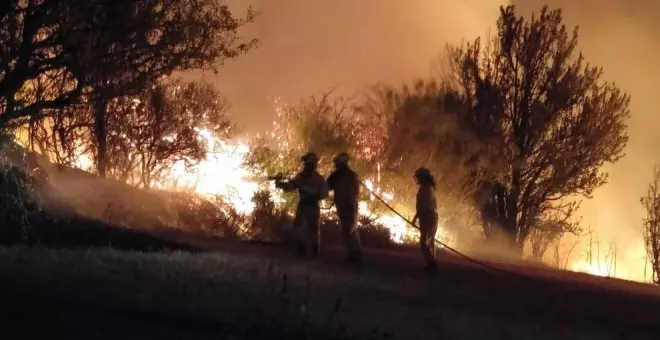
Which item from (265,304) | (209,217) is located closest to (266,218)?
(209,217)

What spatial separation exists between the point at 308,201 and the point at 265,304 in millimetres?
7820

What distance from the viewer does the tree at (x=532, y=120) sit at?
3391cm

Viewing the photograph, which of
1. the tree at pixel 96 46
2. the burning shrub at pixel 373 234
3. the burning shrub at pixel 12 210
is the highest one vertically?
the tree at pixel 96 46

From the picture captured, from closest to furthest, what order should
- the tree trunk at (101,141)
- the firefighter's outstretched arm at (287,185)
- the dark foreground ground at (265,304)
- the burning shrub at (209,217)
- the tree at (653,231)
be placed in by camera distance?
the dark foreground ground at (265,304), the firefighter's outstretched arm at (287,185), the burning shrub at (209,217), the tree trunk at (101,141), the tree at (653,231)

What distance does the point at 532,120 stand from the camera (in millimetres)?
34594

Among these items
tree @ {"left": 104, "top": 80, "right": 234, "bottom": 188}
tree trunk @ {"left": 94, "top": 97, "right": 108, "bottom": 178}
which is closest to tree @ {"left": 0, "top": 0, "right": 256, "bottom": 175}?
tree trunk @ {"left": 94, "top": 97, "right": 108, "bottom": 178}

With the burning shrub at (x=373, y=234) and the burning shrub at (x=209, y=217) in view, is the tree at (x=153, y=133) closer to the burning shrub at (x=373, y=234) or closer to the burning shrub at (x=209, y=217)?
the burning shrub at (x=209, y=217)

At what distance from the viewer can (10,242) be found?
13789 mm

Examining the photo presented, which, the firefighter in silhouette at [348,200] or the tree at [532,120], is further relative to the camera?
the tree at [532,120]

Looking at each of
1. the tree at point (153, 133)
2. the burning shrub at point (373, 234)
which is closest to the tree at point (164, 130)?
the tree at point (153, 133)

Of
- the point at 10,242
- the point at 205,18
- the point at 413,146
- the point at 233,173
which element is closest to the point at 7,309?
the point at 10,242

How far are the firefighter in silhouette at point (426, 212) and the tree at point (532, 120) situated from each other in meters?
16.2

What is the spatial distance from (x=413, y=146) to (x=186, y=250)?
15.7 metres

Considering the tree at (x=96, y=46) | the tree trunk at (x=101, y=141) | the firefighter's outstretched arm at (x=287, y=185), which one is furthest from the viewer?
the tree trunk at (x=101, y=141)
